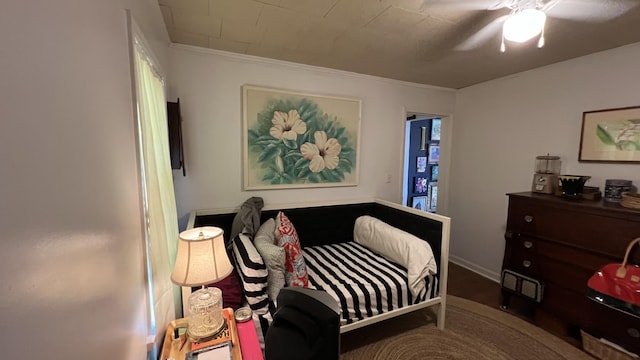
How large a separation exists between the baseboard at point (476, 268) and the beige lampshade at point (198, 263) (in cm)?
308

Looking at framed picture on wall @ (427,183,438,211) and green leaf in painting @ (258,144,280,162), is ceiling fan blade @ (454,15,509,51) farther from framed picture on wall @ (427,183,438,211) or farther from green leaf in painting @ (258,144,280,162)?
framed picture on wall @ (427,183,438,211)

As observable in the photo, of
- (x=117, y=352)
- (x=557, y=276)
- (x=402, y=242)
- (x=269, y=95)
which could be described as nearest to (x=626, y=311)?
(x=557, y=276)

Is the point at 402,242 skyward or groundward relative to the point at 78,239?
groundward

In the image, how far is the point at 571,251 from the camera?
1.97 metres

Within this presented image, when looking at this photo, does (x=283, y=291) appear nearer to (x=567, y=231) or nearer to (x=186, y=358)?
(x=186, y=358)

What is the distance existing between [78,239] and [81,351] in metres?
0.25

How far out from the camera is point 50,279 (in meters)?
0.46

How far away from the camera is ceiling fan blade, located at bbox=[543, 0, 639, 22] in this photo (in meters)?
1.42

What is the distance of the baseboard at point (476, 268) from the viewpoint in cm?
293

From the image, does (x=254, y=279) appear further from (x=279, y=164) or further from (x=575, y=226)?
(x=575, y=226)

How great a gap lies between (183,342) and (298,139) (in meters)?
1.85

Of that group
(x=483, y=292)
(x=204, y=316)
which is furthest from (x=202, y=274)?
(x=483, y=292)

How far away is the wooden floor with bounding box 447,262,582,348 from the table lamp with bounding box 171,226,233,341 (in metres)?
2.47

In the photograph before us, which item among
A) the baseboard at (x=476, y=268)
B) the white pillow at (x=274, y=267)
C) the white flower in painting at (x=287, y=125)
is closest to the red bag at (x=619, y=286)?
the baseboard at (x=476, y=268)
